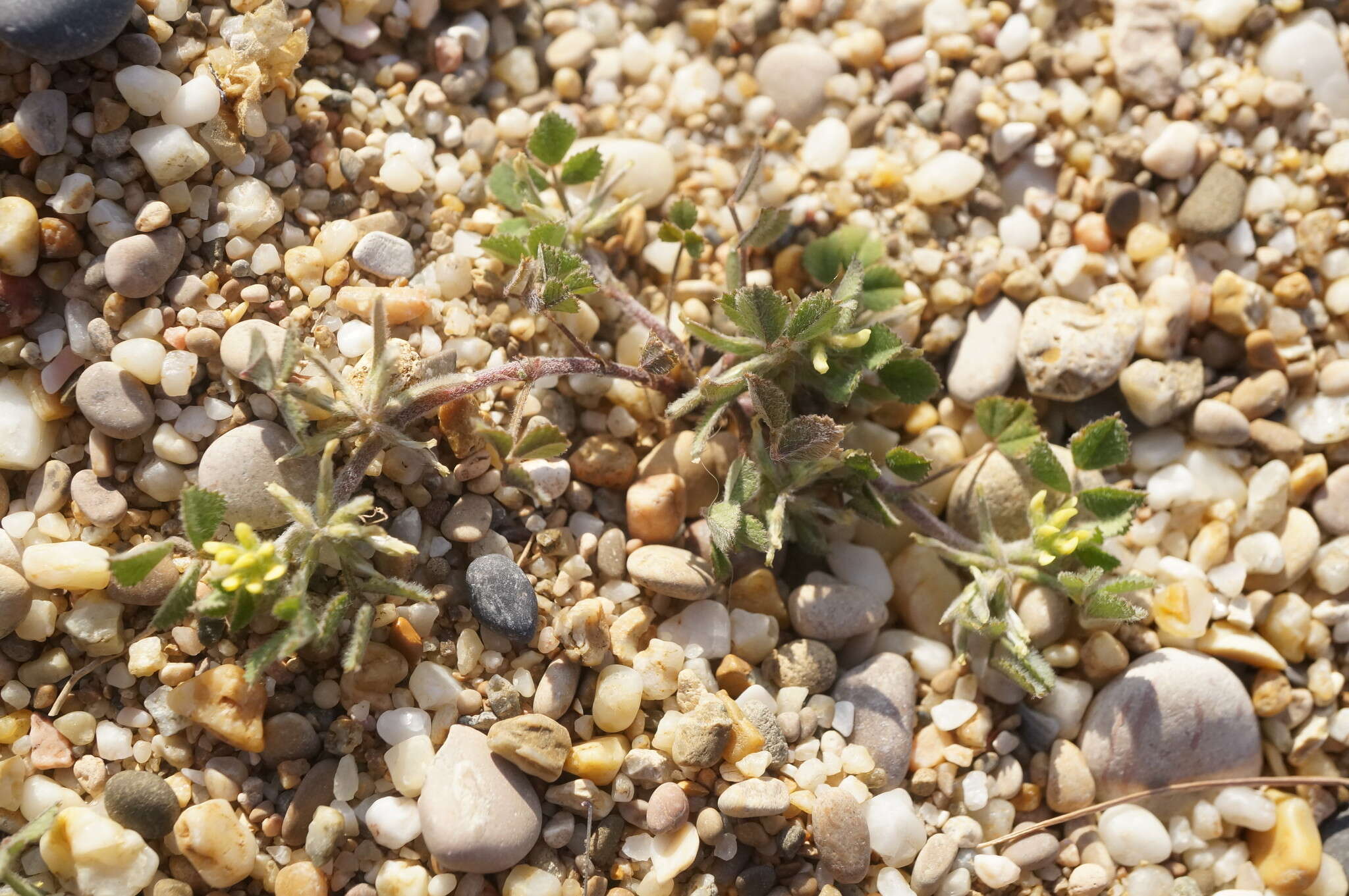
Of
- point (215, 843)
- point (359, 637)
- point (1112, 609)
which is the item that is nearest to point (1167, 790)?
point (1112, 609)

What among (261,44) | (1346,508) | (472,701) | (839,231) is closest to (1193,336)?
(1346,508)

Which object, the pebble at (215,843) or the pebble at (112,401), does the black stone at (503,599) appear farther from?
the pebble at (112,401)

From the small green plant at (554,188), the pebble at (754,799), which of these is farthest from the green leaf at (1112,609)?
the small green plant at (554,188)

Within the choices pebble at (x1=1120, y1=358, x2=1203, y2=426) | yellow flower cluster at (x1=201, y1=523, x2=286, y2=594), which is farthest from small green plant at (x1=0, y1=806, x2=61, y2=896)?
pebble at (x1=1120, y1=358, x2=1203, y2=426)

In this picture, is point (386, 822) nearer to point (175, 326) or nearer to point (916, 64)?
point (175, 326)

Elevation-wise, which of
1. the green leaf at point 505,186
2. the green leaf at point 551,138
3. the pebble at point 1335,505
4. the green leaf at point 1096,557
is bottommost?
the green leaf at point 1096,557

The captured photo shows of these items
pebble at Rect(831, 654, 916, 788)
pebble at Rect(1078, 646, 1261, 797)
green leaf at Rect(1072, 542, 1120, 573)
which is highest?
green leaf at Rect(1072, 542, 1120, 573)

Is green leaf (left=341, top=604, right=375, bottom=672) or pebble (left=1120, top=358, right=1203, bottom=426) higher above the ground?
pebble (left=1120, top=358, right=1203, bottom=426)

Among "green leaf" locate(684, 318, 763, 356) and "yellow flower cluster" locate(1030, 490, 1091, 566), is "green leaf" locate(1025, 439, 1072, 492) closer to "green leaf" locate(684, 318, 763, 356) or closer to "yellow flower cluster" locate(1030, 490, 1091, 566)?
"yellow flower cluster" locate(1030, 490, 1091, 566)
